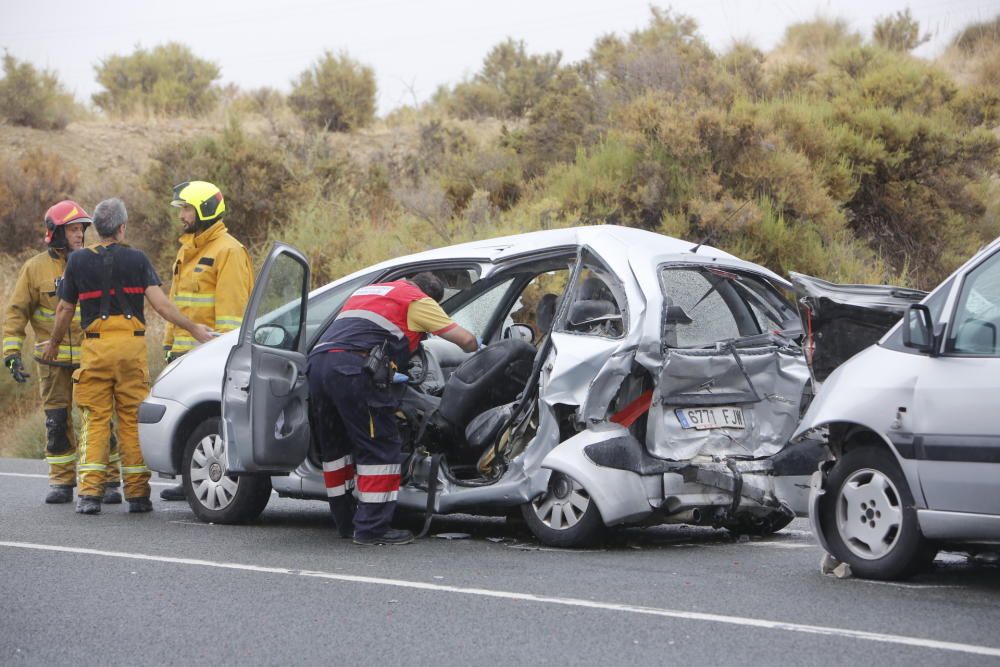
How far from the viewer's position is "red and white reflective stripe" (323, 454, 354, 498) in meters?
7.79

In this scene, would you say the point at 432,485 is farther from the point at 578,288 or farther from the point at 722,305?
the point at 722,305

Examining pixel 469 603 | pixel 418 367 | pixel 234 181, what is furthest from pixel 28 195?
pixel 469 603

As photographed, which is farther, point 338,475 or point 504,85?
point 504,85

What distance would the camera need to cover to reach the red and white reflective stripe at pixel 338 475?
7.79 meters

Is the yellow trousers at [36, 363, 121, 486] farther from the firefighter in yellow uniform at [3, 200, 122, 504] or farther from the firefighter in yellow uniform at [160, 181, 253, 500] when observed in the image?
the firefighter in yellow uniform at [160, 181, 253, 500]

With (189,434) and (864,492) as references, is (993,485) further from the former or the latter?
(189,434)

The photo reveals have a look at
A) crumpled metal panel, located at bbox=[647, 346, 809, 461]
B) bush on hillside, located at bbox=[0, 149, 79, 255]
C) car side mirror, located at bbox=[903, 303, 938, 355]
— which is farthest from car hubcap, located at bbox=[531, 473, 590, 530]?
bush on hillside, located at bbox=[0, 149, 79, 255]

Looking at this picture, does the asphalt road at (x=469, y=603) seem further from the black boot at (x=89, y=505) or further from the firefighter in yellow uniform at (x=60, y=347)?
the firefighter in yellow uniform at (x=60, y=347)

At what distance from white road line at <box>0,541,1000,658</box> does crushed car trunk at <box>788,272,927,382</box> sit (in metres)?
2.00

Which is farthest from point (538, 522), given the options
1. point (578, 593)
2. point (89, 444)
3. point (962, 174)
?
point (962, 174)

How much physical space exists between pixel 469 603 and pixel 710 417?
205 centimetres

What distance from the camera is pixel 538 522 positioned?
7.41 meters

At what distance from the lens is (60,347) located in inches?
384

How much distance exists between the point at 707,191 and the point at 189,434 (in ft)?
26.6
